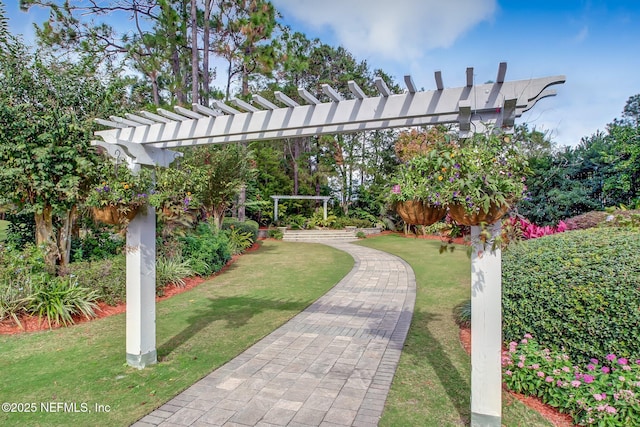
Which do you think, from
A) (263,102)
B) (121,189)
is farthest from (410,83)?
(121,189)

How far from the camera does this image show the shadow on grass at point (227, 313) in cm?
448

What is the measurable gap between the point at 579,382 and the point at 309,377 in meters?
2.26

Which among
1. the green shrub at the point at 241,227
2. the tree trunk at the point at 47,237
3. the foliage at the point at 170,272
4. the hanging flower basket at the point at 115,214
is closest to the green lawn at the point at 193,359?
the foliage at the point at 170,272

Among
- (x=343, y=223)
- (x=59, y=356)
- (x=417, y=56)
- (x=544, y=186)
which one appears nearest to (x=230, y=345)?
(x=59, y=356)

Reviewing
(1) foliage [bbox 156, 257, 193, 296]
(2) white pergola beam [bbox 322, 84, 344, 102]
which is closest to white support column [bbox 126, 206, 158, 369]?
(2) white pergola beam [bbox 322, 84, 344, 102]

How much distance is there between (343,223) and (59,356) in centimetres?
1639

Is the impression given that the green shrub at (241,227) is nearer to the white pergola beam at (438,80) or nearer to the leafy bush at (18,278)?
the leafy bush at (18,278)

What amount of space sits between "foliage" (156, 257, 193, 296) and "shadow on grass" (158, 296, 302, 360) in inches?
48.5

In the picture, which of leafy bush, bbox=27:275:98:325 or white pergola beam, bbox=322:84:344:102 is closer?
white pergola beam, bbox=322:84:344:102

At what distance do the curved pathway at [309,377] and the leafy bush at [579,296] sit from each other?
1.44 m

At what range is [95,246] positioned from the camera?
7.48 m

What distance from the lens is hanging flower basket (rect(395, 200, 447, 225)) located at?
8.02 ft

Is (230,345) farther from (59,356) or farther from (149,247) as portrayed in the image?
(59,356)

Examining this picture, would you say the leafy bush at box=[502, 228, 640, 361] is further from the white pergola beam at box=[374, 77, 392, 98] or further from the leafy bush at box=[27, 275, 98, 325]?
the leafy bush at box=[27, 275, 98, 325]
